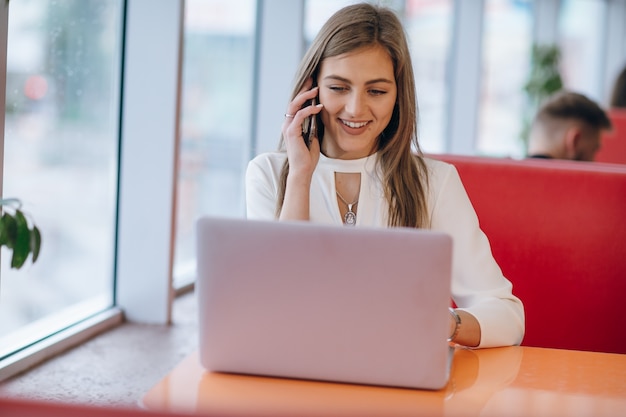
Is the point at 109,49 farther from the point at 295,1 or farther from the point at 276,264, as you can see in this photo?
the point at 276,264

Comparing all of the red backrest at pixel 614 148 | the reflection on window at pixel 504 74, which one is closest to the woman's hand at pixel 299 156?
the red backrest at pixel 614 148

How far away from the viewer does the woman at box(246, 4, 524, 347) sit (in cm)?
192

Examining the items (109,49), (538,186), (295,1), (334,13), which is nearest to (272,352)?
(334,13)

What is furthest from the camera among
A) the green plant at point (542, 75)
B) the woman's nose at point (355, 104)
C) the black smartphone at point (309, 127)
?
the green plant at point (542, 75)

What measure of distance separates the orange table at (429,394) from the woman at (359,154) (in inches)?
20.7

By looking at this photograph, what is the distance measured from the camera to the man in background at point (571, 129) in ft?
11.6

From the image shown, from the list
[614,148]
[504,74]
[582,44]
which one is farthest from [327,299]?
[582,44]

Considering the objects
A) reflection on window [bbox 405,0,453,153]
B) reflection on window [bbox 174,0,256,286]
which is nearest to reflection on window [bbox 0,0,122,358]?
reflection on window [bbox 174,0,256,286]

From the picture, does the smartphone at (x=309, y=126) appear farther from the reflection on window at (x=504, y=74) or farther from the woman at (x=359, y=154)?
the reflection on window at (x=504, y=74)

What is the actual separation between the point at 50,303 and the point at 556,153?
220 centimetres

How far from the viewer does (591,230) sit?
2318mm

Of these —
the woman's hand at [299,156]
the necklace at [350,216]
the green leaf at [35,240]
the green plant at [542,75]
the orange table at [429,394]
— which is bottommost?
the orange table at [429,394]

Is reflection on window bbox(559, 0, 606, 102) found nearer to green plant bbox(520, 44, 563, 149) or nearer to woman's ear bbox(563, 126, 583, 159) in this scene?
green plant bbox(520, 44, 563, 149)

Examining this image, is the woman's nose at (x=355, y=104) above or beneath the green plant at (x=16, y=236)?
above
